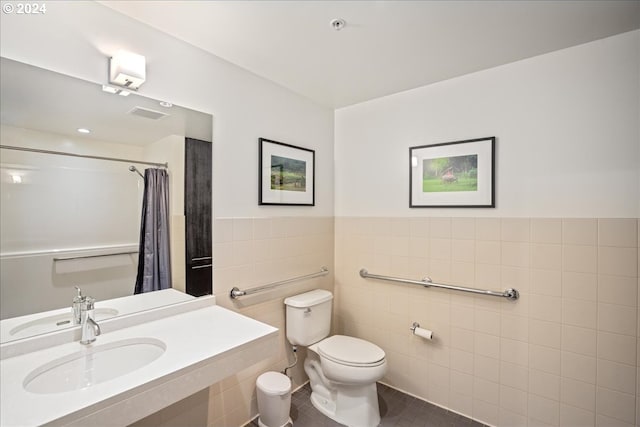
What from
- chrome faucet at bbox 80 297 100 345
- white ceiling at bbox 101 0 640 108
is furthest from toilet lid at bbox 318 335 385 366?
white ceiling at bbox 101 0 640 108

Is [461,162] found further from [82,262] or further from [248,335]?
[82,262]

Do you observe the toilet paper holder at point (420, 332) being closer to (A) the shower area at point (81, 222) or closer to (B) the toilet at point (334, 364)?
(B) the toilet at point (334, 364)

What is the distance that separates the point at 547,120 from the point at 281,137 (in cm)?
166

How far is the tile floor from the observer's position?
6.50 ft

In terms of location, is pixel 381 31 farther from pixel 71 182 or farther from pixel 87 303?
pixel 87 303

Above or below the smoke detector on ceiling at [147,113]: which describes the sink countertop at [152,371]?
below

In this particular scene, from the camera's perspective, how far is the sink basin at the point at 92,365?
109 cm

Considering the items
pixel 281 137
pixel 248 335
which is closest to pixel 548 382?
pixel 248 335

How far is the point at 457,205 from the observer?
209 cm

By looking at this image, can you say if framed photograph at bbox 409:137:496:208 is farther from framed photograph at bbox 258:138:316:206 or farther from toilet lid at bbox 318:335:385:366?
toilet lid at bbox 318:335:385:366

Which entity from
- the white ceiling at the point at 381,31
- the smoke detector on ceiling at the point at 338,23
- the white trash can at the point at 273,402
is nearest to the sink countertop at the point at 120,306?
the white trash can at the point at 273,402

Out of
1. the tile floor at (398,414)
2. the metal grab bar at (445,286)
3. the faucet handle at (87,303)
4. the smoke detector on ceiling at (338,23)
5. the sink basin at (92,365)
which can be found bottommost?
the tile floor at (398,414)

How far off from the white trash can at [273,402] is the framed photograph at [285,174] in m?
1.14

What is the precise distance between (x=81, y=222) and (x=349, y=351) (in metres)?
1.67
